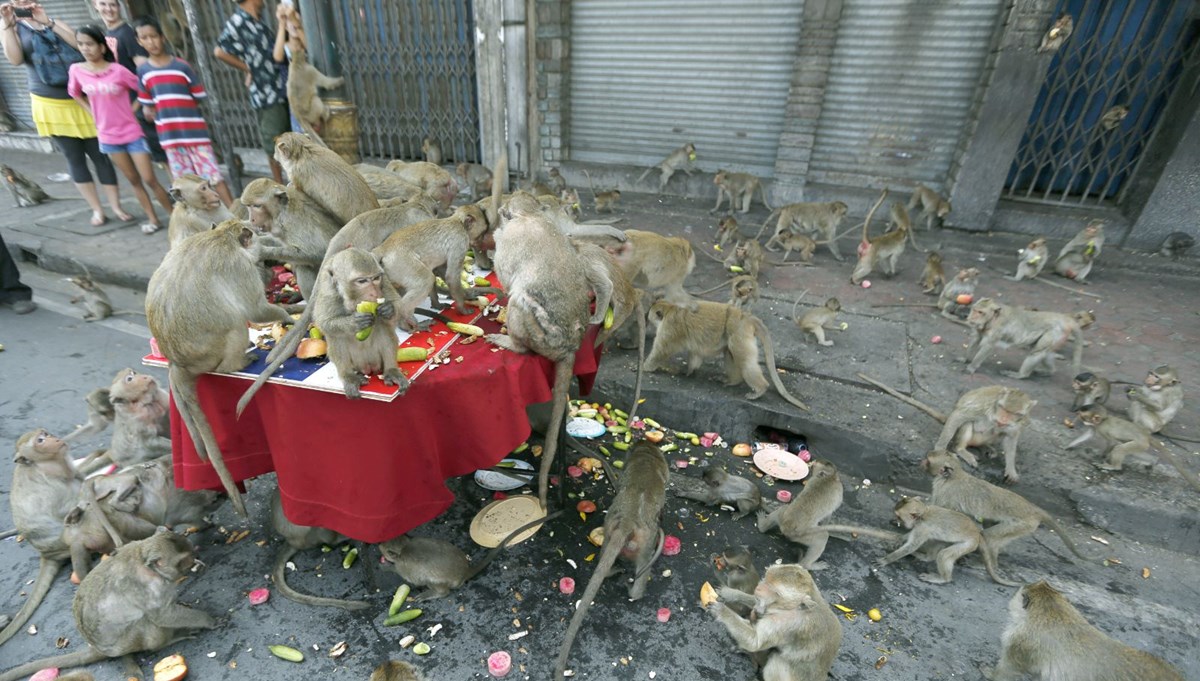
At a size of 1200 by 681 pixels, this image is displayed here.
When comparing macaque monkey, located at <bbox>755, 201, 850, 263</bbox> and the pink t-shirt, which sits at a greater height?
the pink t-shirt

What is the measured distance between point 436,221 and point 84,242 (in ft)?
27.6

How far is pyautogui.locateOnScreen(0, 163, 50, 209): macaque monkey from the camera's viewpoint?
946 centimetres

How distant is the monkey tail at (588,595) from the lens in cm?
294

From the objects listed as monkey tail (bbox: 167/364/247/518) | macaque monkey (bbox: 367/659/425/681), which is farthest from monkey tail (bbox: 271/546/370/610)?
macaque monkey (bbox: 367/659/425/681)

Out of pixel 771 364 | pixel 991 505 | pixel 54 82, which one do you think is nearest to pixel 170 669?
pixel 771 364

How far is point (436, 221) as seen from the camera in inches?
137

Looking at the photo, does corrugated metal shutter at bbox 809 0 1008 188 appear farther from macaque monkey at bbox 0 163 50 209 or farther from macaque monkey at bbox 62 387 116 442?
macaque monkey at bbox 0 163 50 209

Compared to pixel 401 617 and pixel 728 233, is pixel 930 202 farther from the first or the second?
pixel 401 617

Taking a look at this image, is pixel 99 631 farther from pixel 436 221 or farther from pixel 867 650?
pixel 867 650

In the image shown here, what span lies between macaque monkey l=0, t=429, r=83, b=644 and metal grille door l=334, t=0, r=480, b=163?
910 cm

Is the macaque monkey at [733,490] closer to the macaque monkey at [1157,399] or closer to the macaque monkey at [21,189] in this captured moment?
the macaque monkey at [1157,399]

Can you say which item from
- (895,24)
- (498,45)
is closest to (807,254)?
(895,24)

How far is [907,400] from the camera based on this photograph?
498cm

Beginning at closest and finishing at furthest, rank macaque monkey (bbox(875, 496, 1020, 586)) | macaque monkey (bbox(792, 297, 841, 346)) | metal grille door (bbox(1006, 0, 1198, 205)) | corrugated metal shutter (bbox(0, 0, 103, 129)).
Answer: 1. macaque monkey (bbox(875, 496, 1020, 586))
2. macaque monkey (bbox(792, 297, 841, 346))
3. metal grille door (bbox(1006, 0, 1198, 205))
4. corrugated metal shutter (bbox(0, 0, 103, 129))
